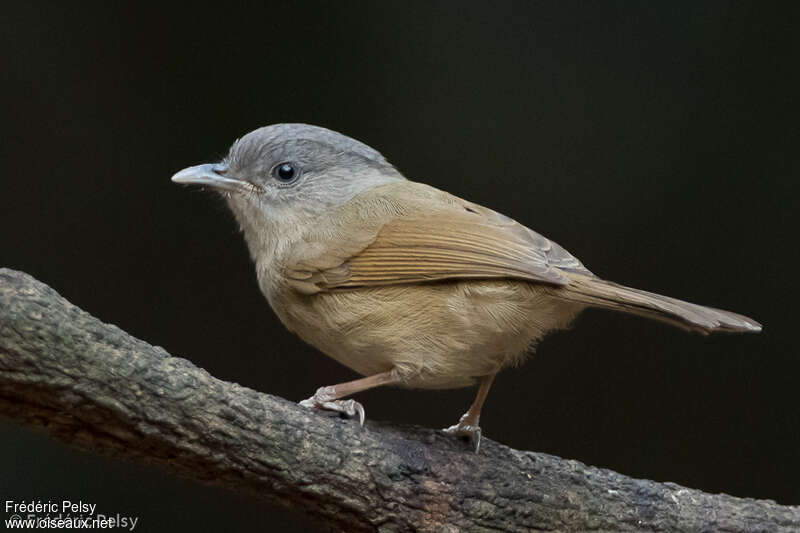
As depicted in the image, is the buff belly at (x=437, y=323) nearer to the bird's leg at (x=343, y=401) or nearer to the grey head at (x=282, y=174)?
the bird's leg at (x=343, y=401)

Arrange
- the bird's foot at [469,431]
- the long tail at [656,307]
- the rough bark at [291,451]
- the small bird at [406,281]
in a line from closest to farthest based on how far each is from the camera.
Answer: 1. the rough bark at [291,451]
2. the long tail at [656,307]
3. the small bird at [406,281]
4. the bird's foot at [469,431]

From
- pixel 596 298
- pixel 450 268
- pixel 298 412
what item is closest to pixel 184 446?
pixel 298 412

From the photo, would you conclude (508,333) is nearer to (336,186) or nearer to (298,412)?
(298,412)

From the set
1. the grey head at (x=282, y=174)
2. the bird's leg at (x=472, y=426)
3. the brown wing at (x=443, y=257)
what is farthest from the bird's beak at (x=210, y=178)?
the bird's leg at (x=472, y=426)

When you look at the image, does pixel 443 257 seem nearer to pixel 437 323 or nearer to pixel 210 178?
pixel 437 323

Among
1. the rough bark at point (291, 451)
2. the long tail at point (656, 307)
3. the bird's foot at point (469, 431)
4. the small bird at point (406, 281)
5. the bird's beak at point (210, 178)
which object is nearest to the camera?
the rough bark at point (291, 451)

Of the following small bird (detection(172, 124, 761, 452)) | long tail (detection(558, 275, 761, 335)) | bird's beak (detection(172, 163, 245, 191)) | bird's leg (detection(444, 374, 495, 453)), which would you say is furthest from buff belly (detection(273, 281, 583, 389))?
bird's beak (detection(172, 163, 245, 191))

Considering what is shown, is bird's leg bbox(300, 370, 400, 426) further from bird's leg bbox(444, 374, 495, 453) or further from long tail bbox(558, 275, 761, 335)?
long tail bbox(558, 275, 761, 335)

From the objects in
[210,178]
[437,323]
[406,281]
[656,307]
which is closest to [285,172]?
[210,178]
